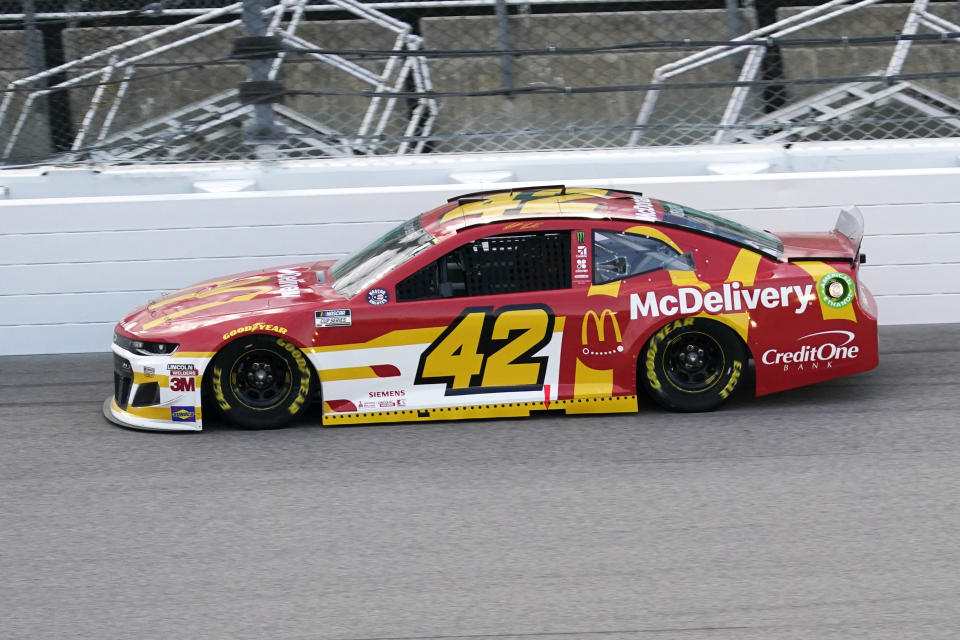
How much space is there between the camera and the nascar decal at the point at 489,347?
6418 millimetres

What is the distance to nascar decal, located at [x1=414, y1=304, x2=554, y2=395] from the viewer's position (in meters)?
6.42

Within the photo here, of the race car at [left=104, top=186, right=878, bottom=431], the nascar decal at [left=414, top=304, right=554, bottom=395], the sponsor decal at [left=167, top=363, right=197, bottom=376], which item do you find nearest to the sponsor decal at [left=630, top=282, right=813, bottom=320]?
the race car at [left=104, top=186, right=878, bottom=431]

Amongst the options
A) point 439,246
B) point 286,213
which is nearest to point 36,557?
point 439,246

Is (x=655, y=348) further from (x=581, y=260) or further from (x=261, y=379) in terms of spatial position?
(x=261, y=379)

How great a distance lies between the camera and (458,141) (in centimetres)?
900

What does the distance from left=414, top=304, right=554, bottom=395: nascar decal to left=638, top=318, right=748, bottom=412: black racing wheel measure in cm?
59

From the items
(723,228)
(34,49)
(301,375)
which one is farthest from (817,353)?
(34,49)

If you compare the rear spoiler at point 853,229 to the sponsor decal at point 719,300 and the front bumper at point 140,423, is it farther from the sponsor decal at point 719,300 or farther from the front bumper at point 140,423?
the front bumper at point 140,423

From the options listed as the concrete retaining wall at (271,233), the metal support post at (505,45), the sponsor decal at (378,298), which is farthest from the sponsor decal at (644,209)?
the metal support post at (505,45)

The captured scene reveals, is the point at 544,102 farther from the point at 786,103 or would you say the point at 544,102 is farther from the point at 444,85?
the point at 786,103

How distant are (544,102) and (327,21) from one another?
5.82 ft

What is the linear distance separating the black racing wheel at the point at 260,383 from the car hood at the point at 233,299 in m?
0.22

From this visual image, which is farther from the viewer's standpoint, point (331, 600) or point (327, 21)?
point (327, 21)

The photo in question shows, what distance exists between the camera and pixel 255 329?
252 inches
